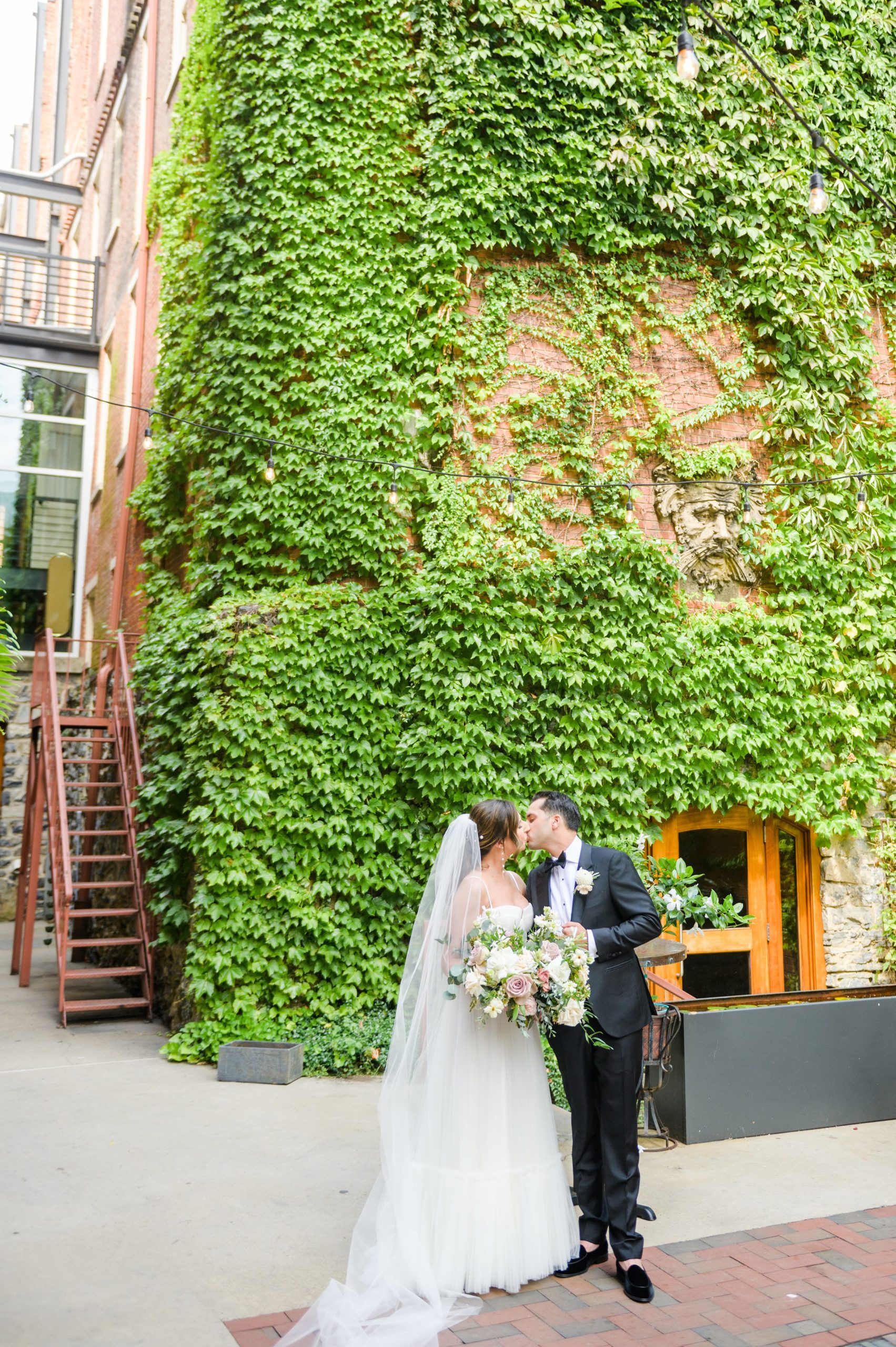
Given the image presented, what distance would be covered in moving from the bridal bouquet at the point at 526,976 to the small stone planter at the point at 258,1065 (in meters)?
3.47

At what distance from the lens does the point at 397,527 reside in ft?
28.4

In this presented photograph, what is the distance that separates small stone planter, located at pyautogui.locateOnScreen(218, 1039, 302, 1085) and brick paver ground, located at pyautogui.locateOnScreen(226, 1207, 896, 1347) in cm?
337

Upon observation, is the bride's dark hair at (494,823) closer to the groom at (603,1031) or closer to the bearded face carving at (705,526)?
the groom at (603,1031)

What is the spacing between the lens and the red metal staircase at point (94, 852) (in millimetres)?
9023

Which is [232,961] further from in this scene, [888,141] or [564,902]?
[888,141]

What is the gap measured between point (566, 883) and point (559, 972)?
523 millimetres

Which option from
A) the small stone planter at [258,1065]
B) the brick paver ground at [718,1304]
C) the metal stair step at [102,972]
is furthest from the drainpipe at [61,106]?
the brick paver ground at [718,1304]

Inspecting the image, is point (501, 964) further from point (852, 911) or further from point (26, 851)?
point (26, 851)

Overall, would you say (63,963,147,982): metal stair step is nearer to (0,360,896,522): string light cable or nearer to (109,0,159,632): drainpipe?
(0,360,896,522): string light cable

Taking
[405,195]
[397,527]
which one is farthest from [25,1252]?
[405,195]

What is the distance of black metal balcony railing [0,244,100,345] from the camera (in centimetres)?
1677

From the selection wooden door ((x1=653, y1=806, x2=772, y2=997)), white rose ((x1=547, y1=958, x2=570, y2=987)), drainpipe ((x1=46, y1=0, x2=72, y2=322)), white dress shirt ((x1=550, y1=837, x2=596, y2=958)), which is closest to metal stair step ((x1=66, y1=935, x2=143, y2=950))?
wooden door ((x1=653, y1=806, x2=772, y2=997))

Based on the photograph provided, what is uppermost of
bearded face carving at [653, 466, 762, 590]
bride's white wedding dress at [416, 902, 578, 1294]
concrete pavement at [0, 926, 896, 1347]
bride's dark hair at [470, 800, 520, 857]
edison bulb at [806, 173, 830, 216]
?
edison bulb at [806, 173, 830, 216]

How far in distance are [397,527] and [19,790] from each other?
9.37 m
